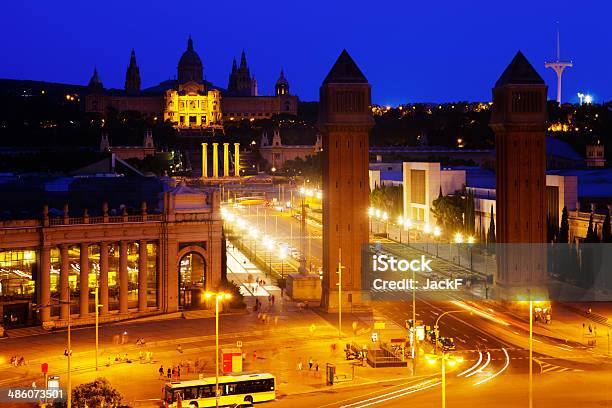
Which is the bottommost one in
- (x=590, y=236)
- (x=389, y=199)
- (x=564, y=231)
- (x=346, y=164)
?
(x=590, y=236)

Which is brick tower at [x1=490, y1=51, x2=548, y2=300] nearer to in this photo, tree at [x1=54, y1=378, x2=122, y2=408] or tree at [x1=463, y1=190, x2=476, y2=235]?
tree at [x1=463, y1=190, x2=476, y2=235]

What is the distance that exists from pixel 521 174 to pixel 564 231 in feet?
52.0

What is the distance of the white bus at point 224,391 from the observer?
4984cm

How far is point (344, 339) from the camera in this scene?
69.3 m

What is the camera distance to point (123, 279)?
77.2 m

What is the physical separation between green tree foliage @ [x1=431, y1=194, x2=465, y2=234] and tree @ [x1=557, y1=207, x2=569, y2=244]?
2334cm

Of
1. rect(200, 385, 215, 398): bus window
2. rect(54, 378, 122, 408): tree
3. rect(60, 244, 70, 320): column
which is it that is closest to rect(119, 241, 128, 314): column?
rect(60, 244, 70, 320): column

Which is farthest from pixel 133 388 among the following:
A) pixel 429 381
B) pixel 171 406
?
pixel 429 381

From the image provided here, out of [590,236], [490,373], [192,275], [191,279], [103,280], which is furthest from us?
[590,236]

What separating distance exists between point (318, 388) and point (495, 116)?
37074 mm

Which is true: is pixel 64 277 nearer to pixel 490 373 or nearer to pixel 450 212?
pixel 490 373

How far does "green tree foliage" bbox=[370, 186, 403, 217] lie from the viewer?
147 m

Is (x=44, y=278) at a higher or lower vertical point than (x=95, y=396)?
higher

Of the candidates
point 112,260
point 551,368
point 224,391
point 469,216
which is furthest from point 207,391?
point 469,216
